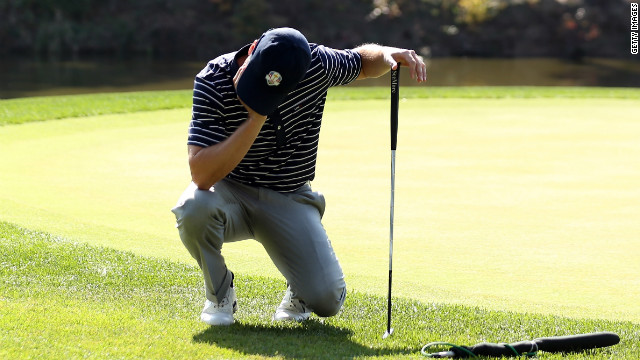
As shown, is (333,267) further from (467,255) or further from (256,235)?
(467,255)

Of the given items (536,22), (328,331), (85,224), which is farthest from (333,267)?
(536,22)

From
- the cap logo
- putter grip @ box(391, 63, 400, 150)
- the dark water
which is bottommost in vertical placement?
the dark water

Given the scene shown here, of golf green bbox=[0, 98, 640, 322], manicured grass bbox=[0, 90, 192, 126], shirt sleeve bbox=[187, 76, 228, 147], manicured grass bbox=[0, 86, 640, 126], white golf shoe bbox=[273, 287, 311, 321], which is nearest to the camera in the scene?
shirt sleeve bbox=[187, 76, 228, 147]

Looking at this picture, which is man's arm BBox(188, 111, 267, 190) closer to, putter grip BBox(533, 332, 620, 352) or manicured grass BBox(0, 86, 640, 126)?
putter grip BBox(533, 332, 620, 352)

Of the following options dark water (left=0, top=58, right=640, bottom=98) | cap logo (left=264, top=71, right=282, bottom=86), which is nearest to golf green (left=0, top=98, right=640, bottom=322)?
cap logo (left=264, top=71, right=282, bottom=86)

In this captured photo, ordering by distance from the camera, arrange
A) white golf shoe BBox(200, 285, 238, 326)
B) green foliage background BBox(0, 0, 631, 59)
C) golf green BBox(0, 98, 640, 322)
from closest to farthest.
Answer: white golf shoe BBox(200, 285, 238, 326)
golf green BBox(0, 98, 640, 322)
green foliage background BBox(0, 0, 631, 59)

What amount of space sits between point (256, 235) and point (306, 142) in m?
0.44

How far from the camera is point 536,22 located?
→ 3547 cm

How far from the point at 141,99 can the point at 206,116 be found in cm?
972

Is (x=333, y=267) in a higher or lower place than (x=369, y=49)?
lower

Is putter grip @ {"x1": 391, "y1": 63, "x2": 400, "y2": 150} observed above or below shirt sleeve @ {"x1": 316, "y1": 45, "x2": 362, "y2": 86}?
below

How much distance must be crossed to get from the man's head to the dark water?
2025cm

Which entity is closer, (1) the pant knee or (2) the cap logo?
(2) the cap logo

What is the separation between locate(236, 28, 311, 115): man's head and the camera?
308cm
